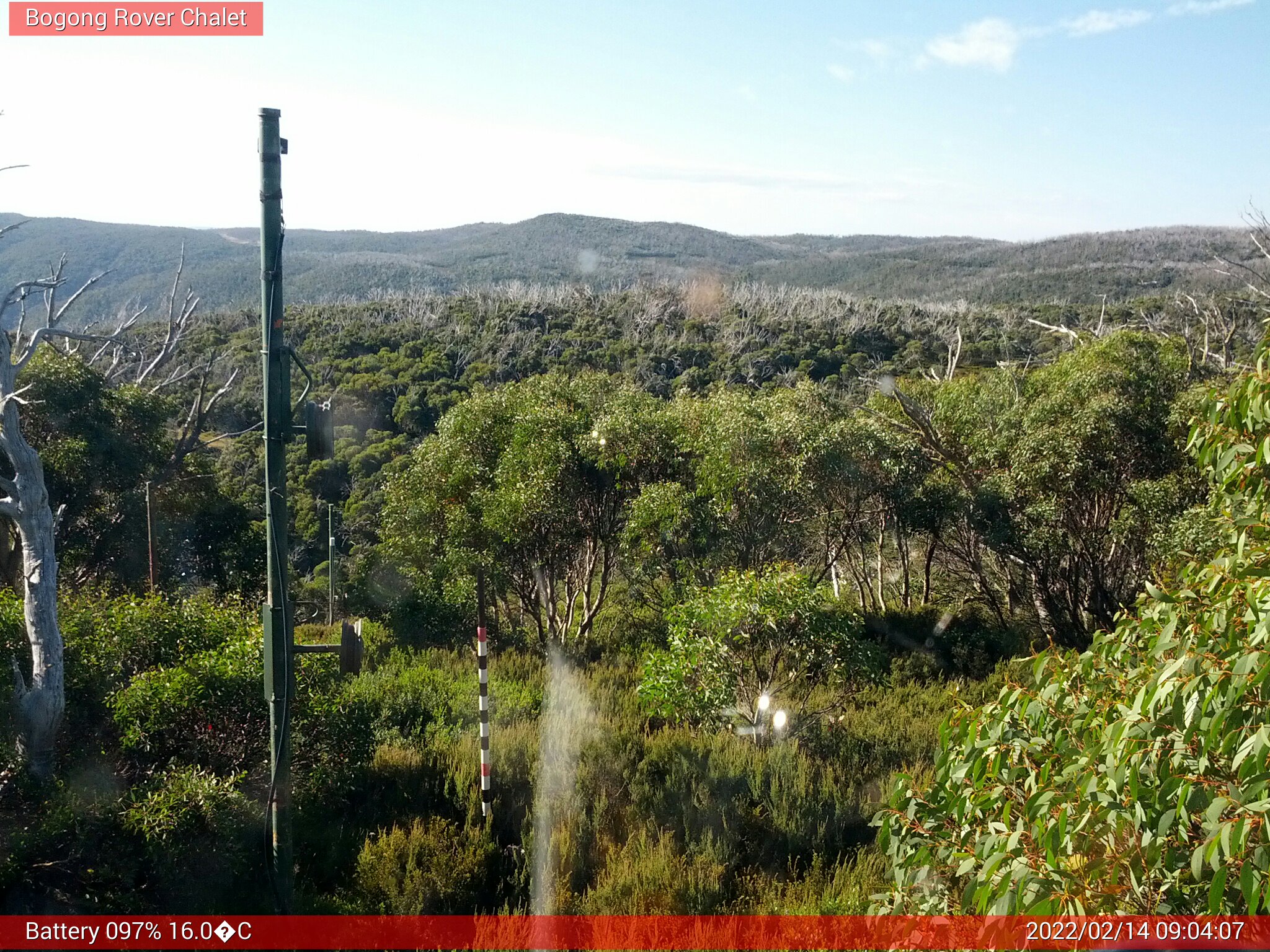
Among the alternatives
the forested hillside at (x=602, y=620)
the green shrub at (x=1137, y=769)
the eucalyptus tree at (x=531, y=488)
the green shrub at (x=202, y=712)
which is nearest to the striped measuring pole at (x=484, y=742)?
the forested hillside at (x=602, y=620)

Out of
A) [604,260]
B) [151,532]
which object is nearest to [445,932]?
[151,532]

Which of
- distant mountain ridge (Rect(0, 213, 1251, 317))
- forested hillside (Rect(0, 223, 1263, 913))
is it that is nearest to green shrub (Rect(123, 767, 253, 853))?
forested hillside (Rect(0, 223, 1263, 913))

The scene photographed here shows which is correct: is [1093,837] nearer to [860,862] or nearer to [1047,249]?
[860,862]

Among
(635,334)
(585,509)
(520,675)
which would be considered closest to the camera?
(520,675)

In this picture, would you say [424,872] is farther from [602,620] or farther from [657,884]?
[602,620]

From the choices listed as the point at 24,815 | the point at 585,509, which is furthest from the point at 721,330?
the point at 24,815

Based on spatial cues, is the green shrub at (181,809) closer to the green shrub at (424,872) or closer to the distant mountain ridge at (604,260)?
the green shrub at (424,872)
